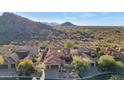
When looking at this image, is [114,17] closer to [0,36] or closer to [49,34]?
[49,34]

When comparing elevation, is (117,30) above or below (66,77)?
above

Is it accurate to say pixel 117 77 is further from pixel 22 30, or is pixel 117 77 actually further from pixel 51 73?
pixel 22 30

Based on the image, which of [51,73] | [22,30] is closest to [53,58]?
[51,73]

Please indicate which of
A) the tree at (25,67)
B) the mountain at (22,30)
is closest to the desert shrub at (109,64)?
the mountain at (22,30)

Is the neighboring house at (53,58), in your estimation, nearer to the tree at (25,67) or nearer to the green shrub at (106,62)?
the tree at (25,67)
